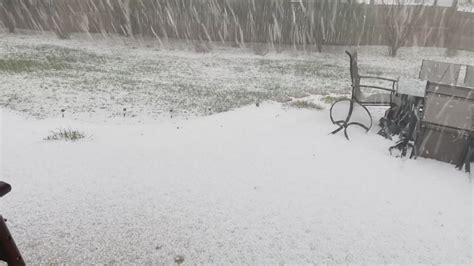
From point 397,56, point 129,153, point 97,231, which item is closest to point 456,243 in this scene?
point 97,231

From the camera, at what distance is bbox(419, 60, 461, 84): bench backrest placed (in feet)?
18.0

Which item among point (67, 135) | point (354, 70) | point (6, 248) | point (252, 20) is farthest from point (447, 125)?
point (252, 20)

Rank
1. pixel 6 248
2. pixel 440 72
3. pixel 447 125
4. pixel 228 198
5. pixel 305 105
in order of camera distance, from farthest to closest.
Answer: pixel 305 105 < pixel 440 72 < pixel 447 125 < pixel 228 198 < pixel 6 248

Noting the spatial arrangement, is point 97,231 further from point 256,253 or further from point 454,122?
point 454,122

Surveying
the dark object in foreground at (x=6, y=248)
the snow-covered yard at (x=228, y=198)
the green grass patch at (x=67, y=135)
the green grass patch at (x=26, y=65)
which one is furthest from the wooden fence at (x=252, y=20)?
the dark object in foreground at (x=6, y=248)

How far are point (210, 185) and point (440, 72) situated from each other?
4381 millimetres

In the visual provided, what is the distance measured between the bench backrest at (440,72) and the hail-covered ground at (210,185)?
1.47 m

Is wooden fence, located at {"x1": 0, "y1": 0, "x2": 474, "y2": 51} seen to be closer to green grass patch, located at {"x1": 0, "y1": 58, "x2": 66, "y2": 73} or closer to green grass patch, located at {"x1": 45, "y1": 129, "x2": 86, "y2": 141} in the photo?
green grass patch, located at {"x1": 0, "y1": 58, "x2": 66, "y2": 73}

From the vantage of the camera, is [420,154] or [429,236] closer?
[429,236]

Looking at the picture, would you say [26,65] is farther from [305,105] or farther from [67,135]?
[305,105]

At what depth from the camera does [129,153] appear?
4.52 meters

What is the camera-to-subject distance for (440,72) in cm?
574

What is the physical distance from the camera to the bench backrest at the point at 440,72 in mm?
5496

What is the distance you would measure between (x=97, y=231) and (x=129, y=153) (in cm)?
154
